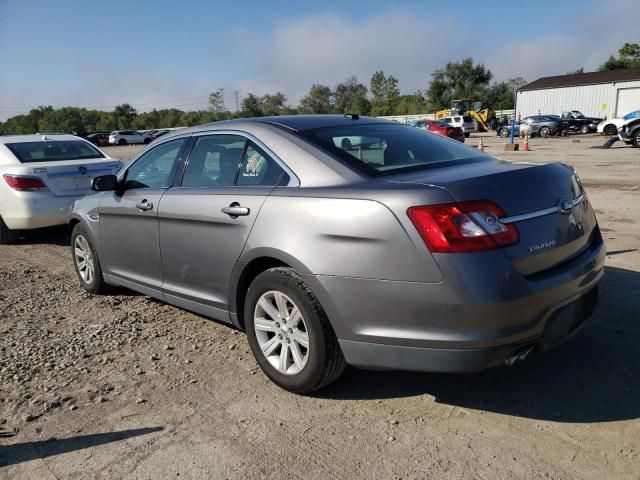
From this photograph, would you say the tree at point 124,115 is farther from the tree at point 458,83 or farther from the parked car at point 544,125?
the parked car at point 544,125

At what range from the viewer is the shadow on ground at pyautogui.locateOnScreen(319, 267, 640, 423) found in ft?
9.86

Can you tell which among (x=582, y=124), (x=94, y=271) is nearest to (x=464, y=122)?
(x=582, y=124)

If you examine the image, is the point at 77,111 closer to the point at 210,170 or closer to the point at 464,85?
the point at 464,85

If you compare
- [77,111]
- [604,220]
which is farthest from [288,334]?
[77,111]

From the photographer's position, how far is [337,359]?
307 centimetres

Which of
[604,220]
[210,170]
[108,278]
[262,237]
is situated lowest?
[604,220]

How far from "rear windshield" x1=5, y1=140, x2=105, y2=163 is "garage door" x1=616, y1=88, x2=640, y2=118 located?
44.8m

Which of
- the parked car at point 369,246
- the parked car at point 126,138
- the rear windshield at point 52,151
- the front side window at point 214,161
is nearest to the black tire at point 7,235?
the rear windshield at point 52,151

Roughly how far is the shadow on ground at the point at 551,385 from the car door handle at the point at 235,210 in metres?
1.18

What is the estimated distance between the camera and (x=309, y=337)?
3.07 m

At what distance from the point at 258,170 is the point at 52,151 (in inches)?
228

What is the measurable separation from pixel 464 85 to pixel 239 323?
79.8 meters

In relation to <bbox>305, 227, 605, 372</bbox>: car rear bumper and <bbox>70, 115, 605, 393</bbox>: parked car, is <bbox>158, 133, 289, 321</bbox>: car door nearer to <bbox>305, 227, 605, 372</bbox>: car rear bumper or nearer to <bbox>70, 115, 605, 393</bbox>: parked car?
<bbox>70, 115, 605, 393</bbox>: parked car

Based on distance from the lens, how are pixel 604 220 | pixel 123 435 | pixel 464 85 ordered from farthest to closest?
pixel 464 85
pixel 604 220
pixel 123 435
